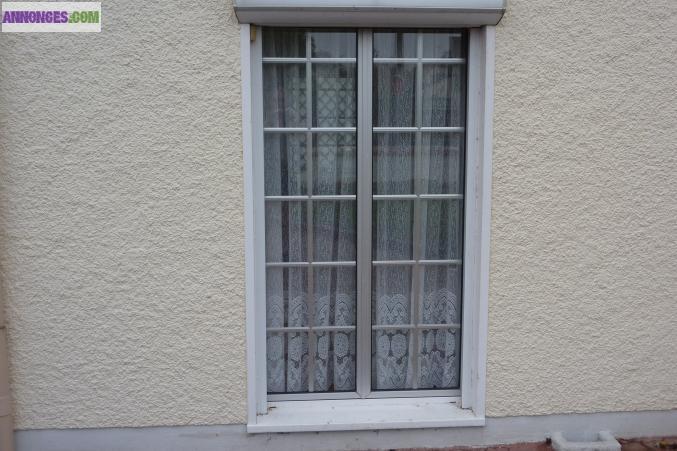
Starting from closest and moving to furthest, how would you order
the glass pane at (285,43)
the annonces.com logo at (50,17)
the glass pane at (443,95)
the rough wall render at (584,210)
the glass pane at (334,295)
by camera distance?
the annonces.com logo at (50,17) → the rough wall render at (584,210) → the glass pane at (285,43) → the glass pane at (443,95) → the glass pane at (334,295)

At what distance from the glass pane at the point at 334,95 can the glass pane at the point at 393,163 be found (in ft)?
0.79

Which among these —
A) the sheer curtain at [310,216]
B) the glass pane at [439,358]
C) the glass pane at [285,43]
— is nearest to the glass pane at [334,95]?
the sheer curtain at [310,216]

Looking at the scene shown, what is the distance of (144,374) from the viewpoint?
3.71m

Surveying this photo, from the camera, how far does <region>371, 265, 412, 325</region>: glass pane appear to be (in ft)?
13.1

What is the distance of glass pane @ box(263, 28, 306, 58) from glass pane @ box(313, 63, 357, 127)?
5.9 inches

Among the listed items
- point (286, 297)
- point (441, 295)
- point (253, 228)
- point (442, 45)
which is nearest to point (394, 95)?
point (442, 45)

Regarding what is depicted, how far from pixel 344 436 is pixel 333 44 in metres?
2.51

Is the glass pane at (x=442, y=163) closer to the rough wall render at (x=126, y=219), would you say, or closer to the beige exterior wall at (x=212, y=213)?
the beige exterior wall at (x=212, y=213)

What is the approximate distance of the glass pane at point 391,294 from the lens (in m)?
4.00

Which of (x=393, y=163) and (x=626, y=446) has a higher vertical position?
(x=393, y=163)

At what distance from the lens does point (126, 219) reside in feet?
11.8

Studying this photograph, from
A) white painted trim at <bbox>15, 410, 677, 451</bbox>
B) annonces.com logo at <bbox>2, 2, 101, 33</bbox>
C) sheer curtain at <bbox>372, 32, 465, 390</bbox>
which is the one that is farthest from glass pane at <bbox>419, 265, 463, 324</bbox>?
annonces.com logo at <bbox>2, 2, 101, 33</bbox>

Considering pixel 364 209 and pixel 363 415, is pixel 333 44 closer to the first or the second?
pixel 364 209

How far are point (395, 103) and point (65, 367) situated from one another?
2660mm
